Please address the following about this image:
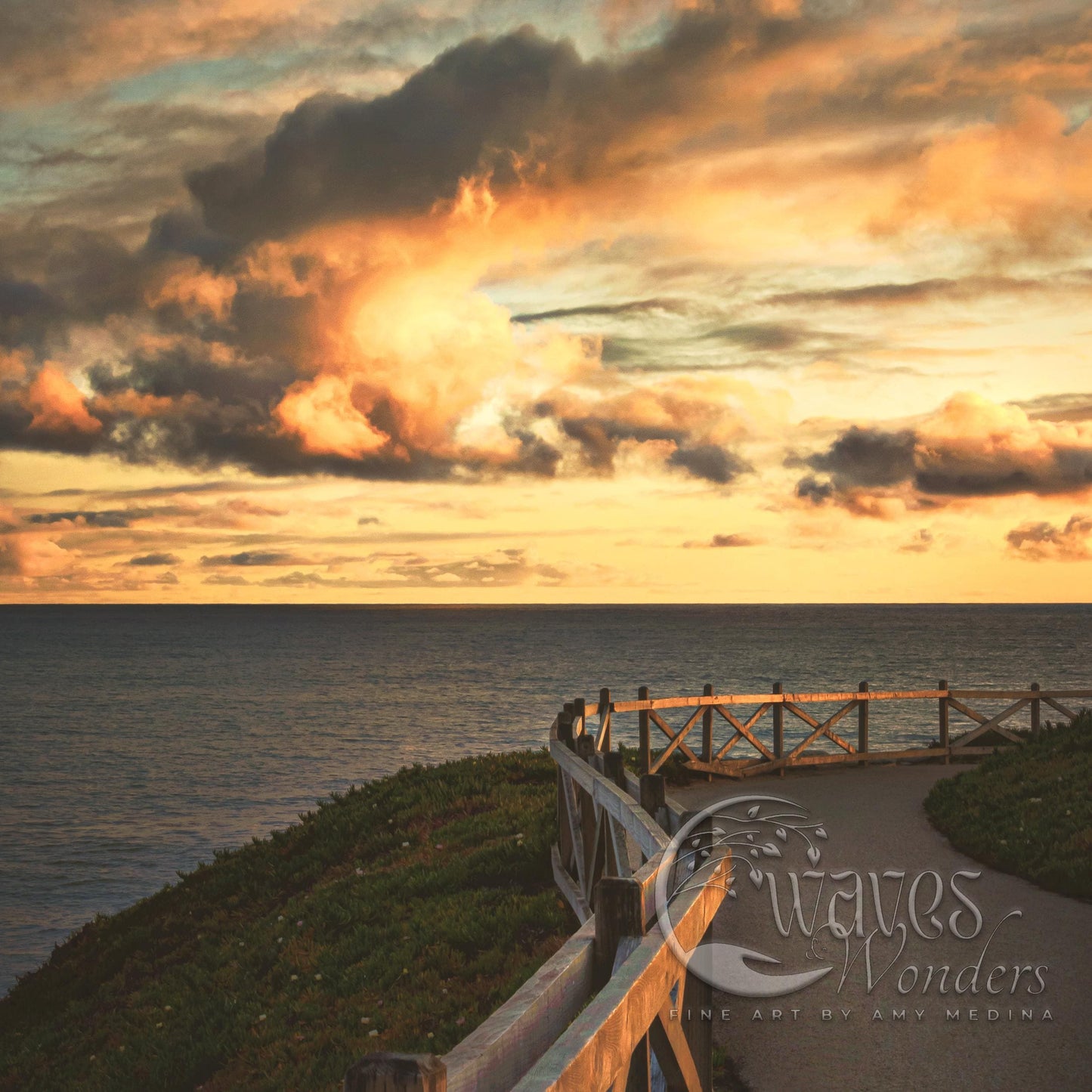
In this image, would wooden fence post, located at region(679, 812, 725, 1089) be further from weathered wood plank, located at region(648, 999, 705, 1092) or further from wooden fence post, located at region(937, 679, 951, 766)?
wooden fence post, located at region(937, 679, 951, 766)

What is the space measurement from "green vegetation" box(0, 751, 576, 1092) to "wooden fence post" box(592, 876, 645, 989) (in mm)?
4434

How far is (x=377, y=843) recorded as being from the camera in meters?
15.7

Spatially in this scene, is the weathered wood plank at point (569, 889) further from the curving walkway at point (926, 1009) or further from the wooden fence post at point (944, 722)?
the wooden fence post at point (944, 722)

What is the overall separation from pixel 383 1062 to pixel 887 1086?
15.7 feet

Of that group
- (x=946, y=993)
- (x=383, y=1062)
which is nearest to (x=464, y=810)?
(x=946, y=993)

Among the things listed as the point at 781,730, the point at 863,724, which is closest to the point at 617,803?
the point at 781,730

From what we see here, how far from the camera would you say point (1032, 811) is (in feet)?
41.2

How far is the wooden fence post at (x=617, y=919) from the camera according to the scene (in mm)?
3867

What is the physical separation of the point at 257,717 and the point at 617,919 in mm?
53488

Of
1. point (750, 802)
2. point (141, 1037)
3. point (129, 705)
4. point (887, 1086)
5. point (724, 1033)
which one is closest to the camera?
point (887, 1086)

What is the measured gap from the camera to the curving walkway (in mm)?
5961

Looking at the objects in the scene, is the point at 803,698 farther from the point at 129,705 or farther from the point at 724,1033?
the point at 129,705

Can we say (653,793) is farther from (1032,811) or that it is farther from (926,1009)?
(1032,811)

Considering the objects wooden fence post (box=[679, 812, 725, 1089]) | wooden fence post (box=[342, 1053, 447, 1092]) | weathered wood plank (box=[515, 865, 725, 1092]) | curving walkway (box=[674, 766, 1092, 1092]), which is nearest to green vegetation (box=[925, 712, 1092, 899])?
curving walkway (box=[674, 766, 1092, 1092])
